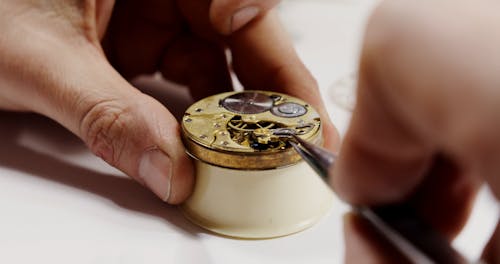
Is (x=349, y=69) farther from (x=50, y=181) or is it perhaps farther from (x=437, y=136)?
(x=437, y=136)

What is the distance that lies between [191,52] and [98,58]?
255 mm

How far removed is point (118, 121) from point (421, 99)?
0.49m

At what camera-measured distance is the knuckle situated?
2.59 feet

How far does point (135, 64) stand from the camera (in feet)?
3.68

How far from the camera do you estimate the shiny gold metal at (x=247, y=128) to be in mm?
730

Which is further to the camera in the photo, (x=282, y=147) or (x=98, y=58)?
(x=98, y=58)

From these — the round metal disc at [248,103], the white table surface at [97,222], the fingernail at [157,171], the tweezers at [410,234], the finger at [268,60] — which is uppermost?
the tweezers at [410,234]

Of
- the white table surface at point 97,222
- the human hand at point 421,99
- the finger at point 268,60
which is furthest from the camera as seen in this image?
the finger at point 268,60

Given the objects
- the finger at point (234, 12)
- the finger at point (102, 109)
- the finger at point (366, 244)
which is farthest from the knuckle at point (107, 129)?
the finger at point (366, 244)

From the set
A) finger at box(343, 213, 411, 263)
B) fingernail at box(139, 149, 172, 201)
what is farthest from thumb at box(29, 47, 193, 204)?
finger at box(343, 213, 411, 263)

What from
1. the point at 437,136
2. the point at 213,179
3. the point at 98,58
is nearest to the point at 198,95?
the point at 98,58

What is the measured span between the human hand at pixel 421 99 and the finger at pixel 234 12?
20.6 inches

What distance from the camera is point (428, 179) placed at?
500mm

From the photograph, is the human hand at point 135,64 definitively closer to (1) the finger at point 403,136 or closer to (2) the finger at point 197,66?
(2) the finger at point 197,66
